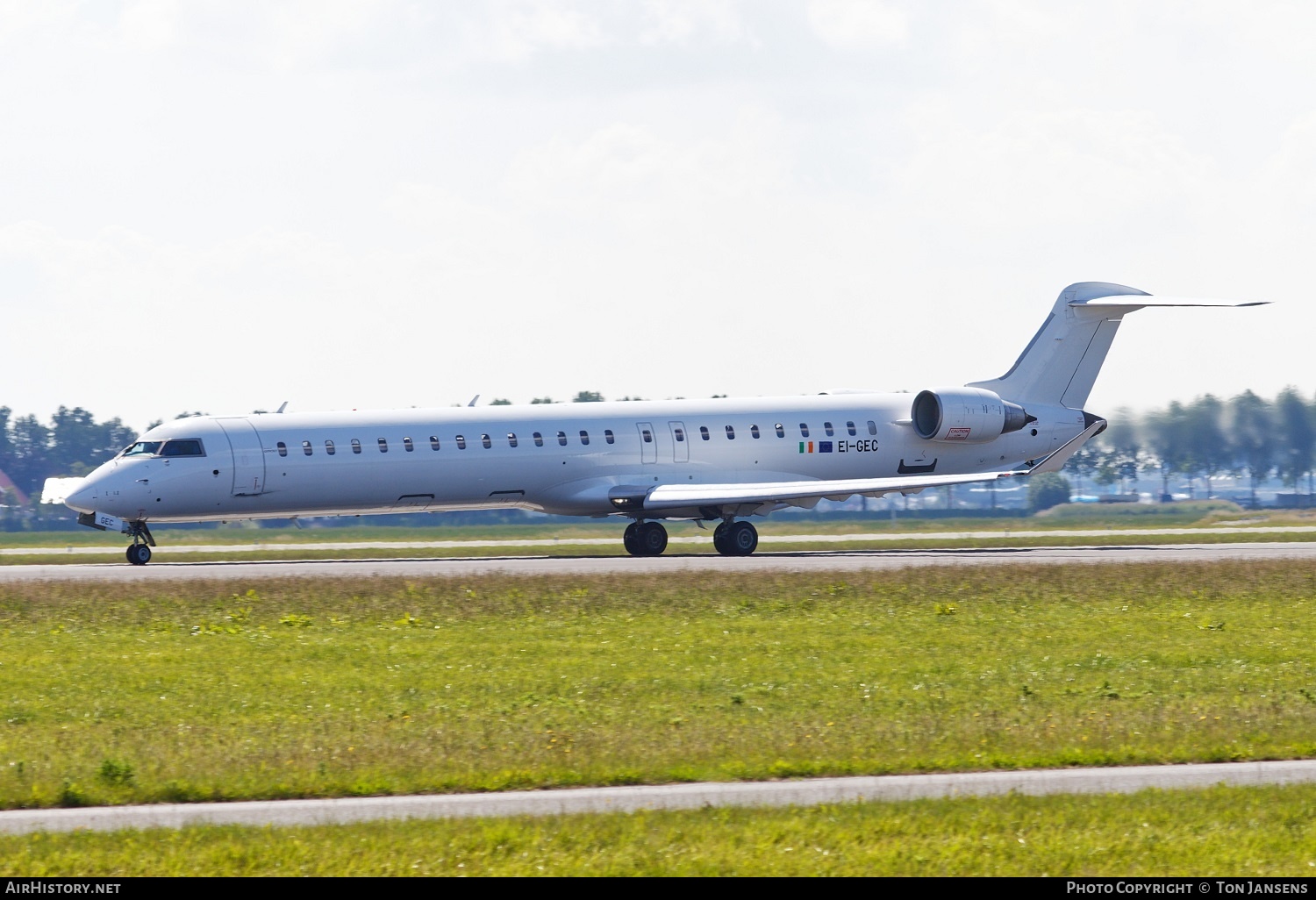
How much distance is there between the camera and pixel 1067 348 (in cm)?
4556

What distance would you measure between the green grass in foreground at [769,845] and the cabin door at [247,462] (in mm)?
25769

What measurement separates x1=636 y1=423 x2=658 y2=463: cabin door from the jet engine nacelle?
23.5 ft

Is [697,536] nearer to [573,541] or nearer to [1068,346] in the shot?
[573,541]

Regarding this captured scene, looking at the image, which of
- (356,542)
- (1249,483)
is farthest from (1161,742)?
(1249,483)

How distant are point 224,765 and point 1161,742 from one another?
26.5ft

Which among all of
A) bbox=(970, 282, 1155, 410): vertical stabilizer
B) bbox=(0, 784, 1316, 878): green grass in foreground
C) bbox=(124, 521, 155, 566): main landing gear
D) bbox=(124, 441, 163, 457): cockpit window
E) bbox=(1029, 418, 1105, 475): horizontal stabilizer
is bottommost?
bbox=(0, 784, 1316, 878): green grass in foreground

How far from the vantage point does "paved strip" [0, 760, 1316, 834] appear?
1179 cm

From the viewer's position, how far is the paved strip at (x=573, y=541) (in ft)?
162

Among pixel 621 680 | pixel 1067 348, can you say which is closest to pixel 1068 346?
pixel 1067 348

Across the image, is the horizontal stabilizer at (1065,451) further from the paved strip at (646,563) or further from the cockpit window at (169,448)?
the cockpit window at (169,448)

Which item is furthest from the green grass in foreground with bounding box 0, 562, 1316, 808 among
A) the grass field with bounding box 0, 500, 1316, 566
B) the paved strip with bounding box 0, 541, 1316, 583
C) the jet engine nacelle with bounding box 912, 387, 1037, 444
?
the grass field with bounding box 0, 500, 1316, 566

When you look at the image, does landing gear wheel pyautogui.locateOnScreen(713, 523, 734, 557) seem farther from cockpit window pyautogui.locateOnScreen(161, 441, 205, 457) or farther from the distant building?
the distant building

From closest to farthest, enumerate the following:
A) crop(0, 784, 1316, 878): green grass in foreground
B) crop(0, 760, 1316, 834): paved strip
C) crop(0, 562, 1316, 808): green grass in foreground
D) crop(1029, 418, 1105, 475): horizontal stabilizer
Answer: crop(0, 784, 1316, 878): green grass in foreground → crop(0, 760, 1316, 834): paved strip → crop(0, 562, 1316, 808): green grass in foreground → crop(1029, 418, 1105, 475): horizontal stabilizer

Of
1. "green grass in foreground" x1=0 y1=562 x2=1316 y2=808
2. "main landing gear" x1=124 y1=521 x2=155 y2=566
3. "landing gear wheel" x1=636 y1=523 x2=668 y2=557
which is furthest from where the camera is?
"landing gear wheel" x1=636 y1=523 x2=668 y2=557
